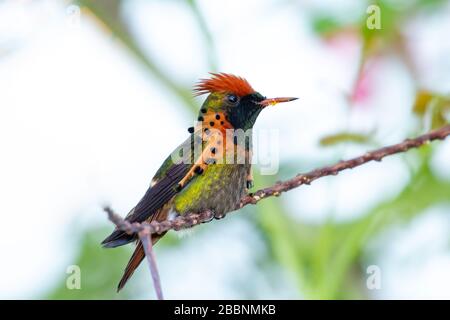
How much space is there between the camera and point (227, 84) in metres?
2.88

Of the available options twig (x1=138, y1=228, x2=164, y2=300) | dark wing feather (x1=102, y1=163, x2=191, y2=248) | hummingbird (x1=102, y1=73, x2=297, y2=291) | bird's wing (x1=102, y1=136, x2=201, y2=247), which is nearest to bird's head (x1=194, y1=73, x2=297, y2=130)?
hummingbird (x1=102, y1=73, x2=297, y2=291)

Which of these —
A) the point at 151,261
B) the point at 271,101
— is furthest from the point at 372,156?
the point at 271,101

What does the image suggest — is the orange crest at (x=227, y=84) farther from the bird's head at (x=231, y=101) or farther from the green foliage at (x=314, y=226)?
the green foliage at (x=314, y=226)

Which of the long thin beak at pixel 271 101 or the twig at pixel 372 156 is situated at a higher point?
the long thin beak at pixel 271 101

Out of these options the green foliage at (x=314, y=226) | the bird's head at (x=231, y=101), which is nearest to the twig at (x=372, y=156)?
the green foliage at (x=314, y=226)

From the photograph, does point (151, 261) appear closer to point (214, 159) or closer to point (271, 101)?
point (214, 159)

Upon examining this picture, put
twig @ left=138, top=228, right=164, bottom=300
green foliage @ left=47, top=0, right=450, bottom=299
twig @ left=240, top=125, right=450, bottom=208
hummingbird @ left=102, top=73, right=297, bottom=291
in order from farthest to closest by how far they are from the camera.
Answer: green foliage @ left=47, top=0, right=450, bottom=299 < hummingbird @ left=102, top=73, right=297, bottom=291 < twig @ left=240, top=125, right=450, bottom=208 < twig @ left=138, top=228, right=164, bottom=300

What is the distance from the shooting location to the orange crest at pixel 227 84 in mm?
2873

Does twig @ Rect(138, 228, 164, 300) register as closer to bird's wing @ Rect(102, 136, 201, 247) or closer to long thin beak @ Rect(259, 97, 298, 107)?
bird's wing @ Rect(102, 136, 201, 247)

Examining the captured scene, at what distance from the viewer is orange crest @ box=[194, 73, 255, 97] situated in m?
2.87

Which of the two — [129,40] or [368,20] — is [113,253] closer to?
[129,40]

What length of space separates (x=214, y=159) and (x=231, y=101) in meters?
0.25

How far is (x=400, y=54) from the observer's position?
5.22 metres
